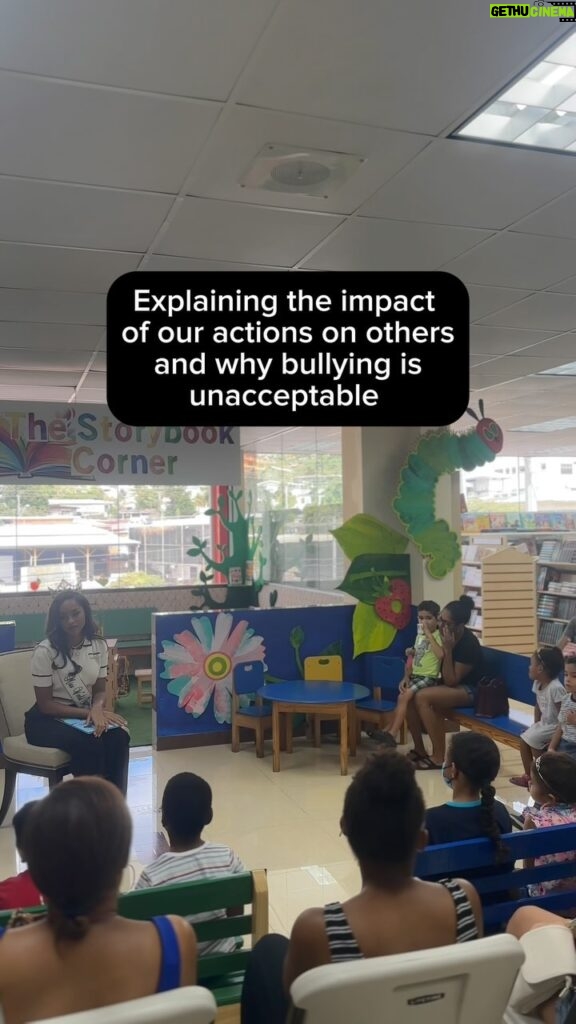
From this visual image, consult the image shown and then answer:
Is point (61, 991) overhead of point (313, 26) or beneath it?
beneath

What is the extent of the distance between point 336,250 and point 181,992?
3.16m

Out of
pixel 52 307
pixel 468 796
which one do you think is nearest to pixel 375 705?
pixel 468 796

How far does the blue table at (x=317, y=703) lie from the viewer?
5426mm

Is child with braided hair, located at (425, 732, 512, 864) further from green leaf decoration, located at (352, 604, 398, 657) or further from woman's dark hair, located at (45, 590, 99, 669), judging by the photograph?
green leaf decoration, located at (352, 604, 398, 657)

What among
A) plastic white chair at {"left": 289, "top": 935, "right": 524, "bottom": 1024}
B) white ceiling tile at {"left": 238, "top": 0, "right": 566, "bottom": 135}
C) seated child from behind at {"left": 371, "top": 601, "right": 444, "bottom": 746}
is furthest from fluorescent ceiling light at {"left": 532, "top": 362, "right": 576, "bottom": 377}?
plastic white chair at {"left": 289, "top": 935, "right": 524, "bottom": 1024}

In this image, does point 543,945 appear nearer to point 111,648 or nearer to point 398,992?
point 398,992

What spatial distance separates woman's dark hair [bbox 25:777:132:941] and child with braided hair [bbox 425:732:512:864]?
144cm

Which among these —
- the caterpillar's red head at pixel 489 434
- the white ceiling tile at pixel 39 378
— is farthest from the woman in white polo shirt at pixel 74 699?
the caterpillar's red head at pixel 489 434

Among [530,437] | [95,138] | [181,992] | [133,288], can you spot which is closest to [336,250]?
[133,288]

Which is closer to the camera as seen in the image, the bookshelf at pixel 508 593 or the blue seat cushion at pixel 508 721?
the blue seat cushion at pixel 508 721

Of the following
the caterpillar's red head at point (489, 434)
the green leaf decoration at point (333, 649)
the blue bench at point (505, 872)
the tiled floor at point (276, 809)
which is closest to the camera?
the blue bench at point (505, 872)

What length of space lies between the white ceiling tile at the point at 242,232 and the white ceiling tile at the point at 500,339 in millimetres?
1862

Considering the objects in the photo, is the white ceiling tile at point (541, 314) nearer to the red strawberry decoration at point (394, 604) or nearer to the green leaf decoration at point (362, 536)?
the green leaf decoration at point (362, 536)

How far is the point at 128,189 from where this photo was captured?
2916 mm
